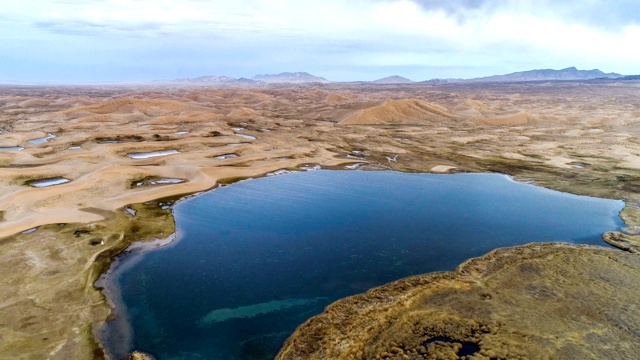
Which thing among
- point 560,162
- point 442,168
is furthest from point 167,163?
point 560,162

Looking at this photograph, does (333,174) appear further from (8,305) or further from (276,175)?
(8,305)

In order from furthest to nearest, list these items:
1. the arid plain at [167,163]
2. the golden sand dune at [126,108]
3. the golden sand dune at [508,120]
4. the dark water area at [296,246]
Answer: the golden sand dune at [126,108], the golden sand dune at [508,120], the arid plain at [167,163], the dark water area at [296,246]

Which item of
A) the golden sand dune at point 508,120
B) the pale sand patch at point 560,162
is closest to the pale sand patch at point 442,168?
the pale sand patch at point 560,162

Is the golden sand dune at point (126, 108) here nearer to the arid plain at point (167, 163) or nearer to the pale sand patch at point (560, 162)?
the arid plain at point (167, 163)

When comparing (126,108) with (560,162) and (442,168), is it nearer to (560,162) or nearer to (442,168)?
(442,168)

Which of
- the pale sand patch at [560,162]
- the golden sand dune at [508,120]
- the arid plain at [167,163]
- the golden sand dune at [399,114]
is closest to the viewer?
the arid plain at [167,163]
